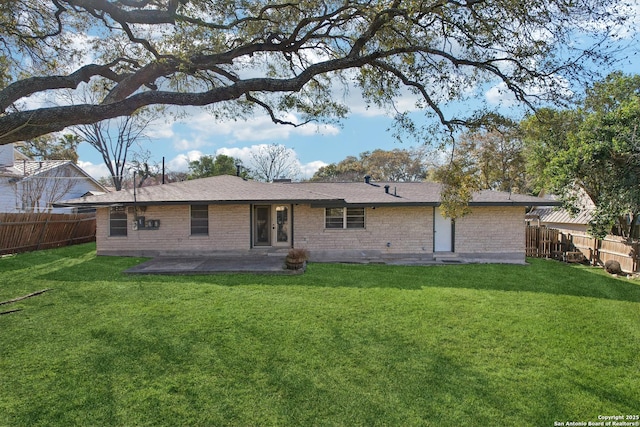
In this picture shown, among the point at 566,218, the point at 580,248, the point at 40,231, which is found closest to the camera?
the point at 40,231

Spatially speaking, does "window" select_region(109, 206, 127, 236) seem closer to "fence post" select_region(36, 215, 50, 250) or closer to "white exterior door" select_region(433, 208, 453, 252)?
"fence post" select_region(36, 215, 50, 250)

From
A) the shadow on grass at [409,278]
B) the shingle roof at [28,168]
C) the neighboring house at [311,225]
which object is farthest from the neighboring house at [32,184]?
the shadow on grass at [409,278]

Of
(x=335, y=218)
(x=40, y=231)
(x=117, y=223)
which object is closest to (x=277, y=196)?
(x=335, y=218)

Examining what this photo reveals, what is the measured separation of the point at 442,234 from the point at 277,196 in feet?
22.3

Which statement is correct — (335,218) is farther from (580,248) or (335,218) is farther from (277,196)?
(580,248)

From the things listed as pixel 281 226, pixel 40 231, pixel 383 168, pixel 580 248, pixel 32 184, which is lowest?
pixel 580 248

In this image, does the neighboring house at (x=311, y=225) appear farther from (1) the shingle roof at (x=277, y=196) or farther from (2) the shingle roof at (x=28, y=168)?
(2) the shingle roof at (x=28, y=168)

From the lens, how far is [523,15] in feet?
18.2

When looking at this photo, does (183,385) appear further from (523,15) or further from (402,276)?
(402,276)

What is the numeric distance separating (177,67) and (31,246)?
1286cm

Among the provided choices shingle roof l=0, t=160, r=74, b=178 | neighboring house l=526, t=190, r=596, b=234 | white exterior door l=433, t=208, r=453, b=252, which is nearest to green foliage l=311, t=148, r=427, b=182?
neighboring house l=526, t=190, r=596, b=234

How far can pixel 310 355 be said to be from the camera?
5145 millimetres

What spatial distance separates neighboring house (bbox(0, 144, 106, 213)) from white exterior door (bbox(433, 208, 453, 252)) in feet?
59.4

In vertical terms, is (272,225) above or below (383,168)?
below
